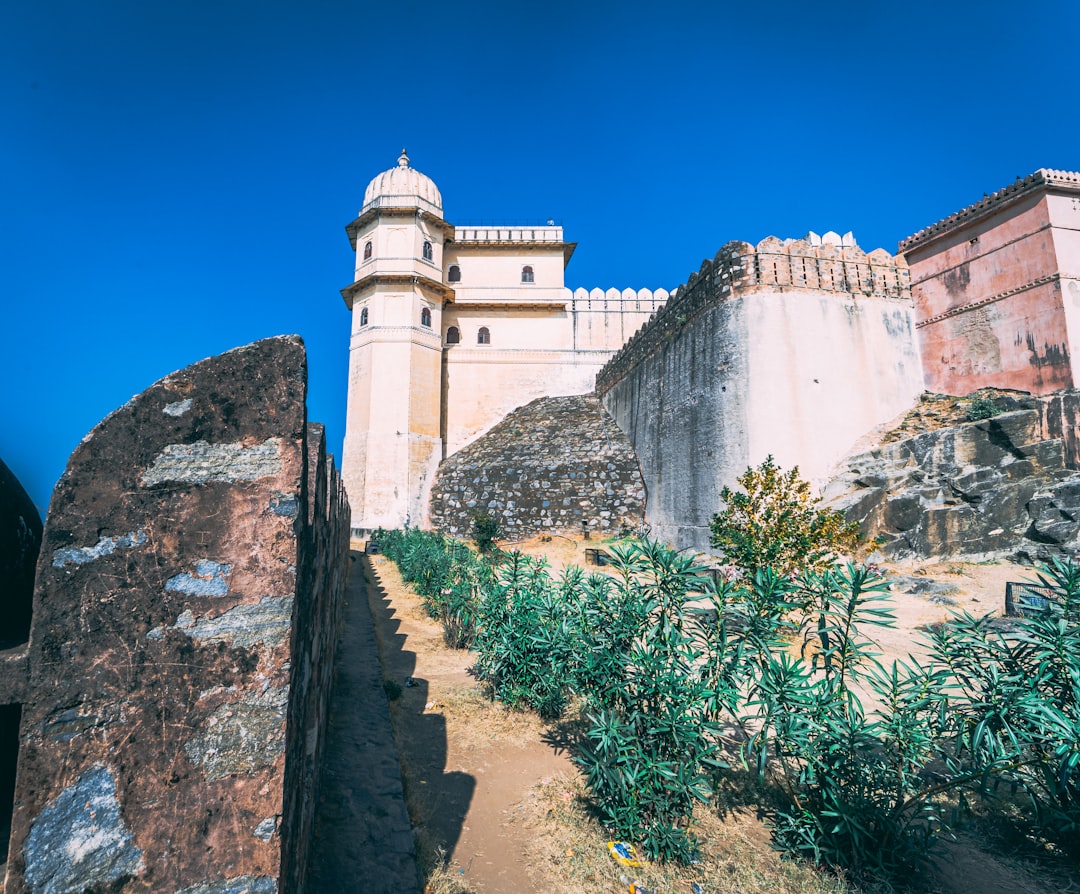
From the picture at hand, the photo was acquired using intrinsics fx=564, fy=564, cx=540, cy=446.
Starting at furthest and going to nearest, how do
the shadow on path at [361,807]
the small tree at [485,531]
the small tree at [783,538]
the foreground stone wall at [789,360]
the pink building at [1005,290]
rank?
the small tree at [485,531] → the foreground stone wall at [789,360] → the pink building at [1005,290] → the small tree at [783,538] → the shadow on path at [361,807]

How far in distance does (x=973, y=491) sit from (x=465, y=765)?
10.6m

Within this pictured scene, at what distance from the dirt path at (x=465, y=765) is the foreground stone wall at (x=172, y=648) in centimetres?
158

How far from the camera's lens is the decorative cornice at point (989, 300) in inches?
414

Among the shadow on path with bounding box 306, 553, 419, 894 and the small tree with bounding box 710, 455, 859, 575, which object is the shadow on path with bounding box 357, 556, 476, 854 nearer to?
the shadow on path with bounding box 306, 553, 419, 894

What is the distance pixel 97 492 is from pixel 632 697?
8.78 feet

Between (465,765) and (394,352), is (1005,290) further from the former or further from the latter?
(394,352)

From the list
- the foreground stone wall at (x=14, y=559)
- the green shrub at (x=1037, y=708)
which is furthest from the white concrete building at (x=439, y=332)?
the foreground stone wall at (x=14, y=559)

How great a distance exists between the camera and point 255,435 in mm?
1547

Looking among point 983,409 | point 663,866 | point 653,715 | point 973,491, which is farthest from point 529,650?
point 983,409

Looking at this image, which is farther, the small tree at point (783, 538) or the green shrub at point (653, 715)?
the small tree at point (783, 538)

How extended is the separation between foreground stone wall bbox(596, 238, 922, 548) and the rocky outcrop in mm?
1037

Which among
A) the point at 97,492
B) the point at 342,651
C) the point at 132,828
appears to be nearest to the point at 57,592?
the point at 97,492

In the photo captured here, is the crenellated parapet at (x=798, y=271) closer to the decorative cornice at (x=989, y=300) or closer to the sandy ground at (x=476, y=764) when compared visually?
the decorative cornice at (x=989, y=300)

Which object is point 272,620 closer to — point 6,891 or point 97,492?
point 97,492
